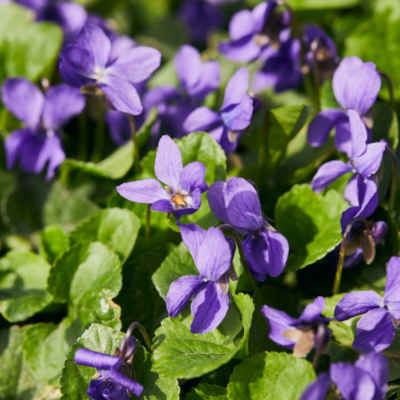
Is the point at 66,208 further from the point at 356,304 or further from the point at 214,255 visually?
the point at 356,304

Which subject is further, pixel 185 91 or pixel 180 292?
pixel 185 91

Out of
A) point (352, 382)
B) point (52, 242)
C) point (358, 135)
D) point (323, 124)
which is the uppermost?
point (358, 135)

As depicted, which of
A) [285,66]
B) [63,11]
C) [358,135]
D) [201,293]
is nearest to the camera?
[201,293]

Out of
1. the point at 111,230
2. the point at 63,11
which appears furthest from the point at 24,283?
the point at 63,11

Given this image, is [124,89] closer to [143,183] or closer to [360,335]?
[143,183]

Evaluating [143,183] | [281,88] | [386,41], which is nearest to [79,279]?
[143,183]

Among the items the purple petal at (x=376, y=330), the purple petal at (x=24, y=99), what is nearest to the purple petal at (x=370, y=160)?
the purple petal at (x=376, y=330)
